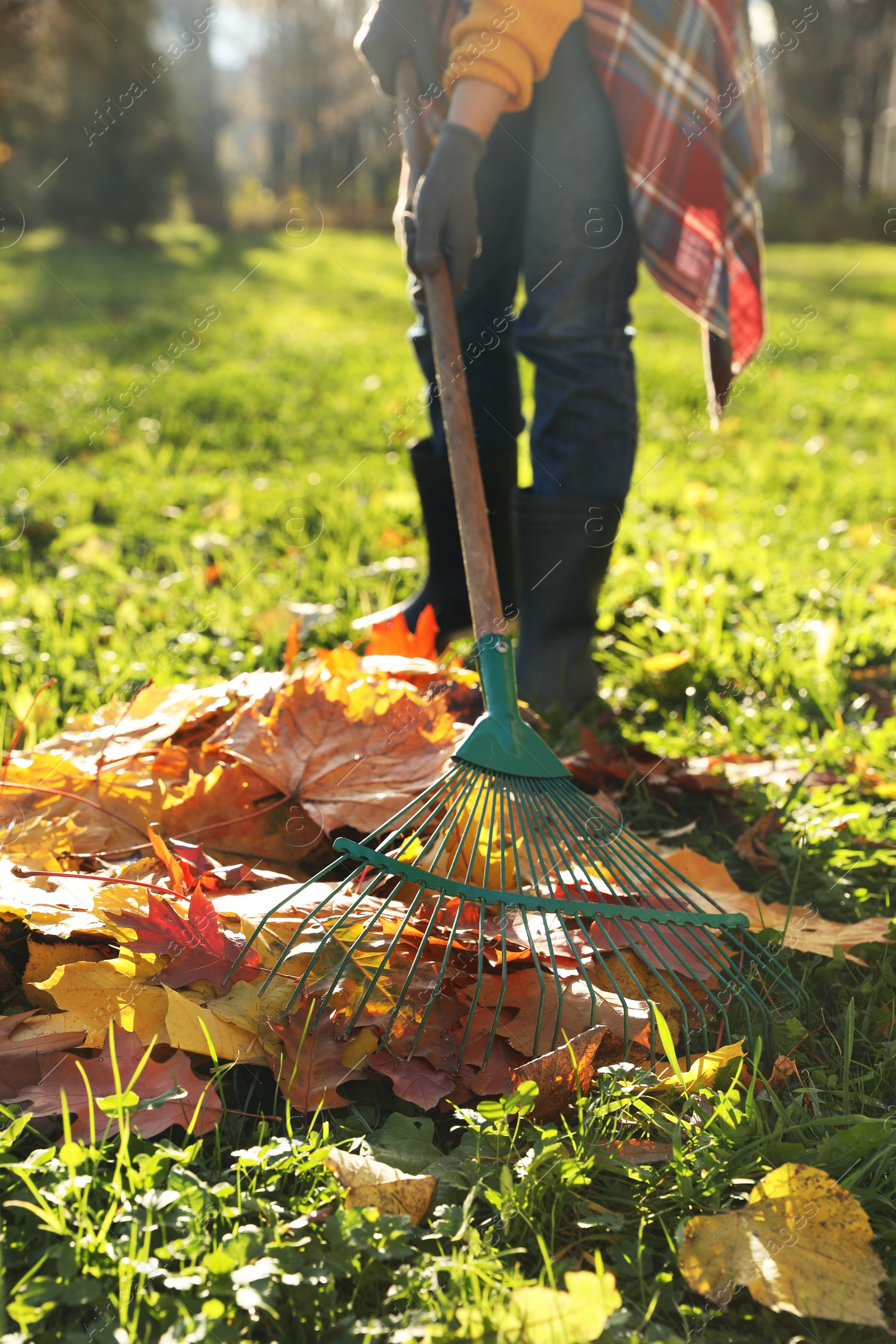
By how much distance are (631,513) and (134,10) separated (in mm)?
18667

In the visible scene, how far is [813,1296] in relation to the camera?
0.92 m

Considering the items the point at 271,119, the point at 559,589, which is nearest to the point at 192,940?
the point at 559,589

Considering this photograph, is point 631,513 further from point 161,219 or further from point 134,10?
point 134,10

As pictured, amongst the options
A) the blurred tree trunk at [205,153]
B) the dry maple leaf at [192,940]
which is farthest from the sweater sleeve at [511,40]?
the blurred tree trunk at [205,153]

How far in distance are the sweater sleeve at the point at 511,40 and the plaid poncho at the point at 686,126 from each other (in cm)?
17

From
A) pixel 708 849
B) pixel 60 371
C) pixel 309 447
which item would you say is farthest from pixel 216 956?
pixel 60 371

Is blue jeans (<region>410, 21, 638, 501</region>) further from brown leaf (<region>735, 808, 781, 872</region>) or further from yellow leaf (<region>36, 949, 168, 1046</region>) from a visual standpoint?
yellow leaf (<region>36, 949, 168, 1046</region>)

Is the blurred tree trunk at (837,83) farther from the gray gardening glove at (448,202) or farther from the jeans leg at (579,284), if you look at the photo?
the gray gardening glove at (448,202)

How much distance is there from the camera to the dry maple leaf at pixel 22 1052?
1099mm

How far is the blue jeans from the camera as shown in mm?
1918

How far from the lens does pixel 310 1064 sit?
44.3 inches

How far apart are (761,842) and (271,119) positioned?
3649cm

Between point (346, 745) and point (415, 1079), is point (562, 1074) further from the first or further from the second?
point (346, 745)

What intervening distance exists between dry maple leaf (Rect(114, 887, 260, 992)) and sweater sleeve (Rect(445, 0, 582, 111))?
1.48 metres
